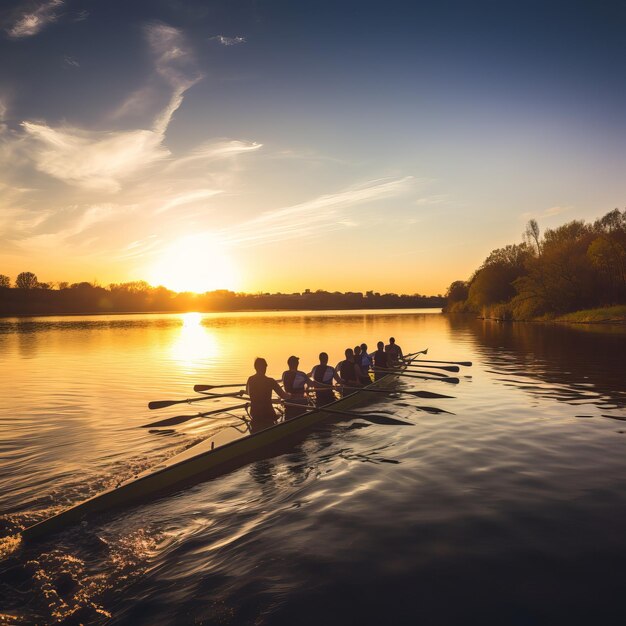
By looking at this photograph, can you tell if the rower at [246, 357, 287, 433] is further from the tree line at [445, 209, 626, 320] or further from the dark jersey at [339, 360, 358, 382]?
the tree line at [445, 209, 626, 320]

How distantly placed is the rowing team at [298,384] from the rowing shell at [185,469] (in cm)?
51

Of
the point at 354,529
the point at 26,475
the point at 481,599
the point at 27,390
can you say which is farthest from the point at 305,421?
the point at 27,390

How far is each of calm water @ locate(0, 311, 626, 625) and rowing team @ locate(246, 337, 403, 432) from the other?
1146 millimetres

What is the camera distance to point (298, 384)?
13461mm

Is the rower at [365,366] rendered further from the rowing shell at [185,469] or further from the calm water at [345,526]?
the rowing shell at [185,469]

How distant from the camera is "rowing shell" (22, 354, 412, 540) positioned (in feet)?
22.0

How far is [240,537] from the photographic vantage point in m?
6.70

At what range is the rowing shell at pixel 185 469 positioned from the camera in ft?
22.0

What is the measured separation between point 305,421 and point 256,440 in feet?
7.57

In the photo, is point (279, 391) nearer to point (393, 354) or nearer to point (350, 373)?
point (350, 373)

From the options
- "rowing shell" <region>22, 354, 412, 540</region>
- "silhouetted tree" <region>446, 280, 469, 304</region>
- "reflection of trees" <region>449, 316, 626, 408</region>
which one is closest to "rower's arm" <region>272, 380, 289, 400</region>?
"rowing shell" <region>22, 354, 412, 540</region>

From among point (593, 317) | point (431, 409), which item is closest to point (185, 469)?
point (431, 409)

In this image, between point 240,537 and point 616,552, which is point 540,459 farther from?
point 240,537

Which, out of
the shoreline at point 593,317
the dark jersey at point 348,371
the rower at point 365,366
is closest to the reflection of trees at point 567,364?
the rower at point 365,366
